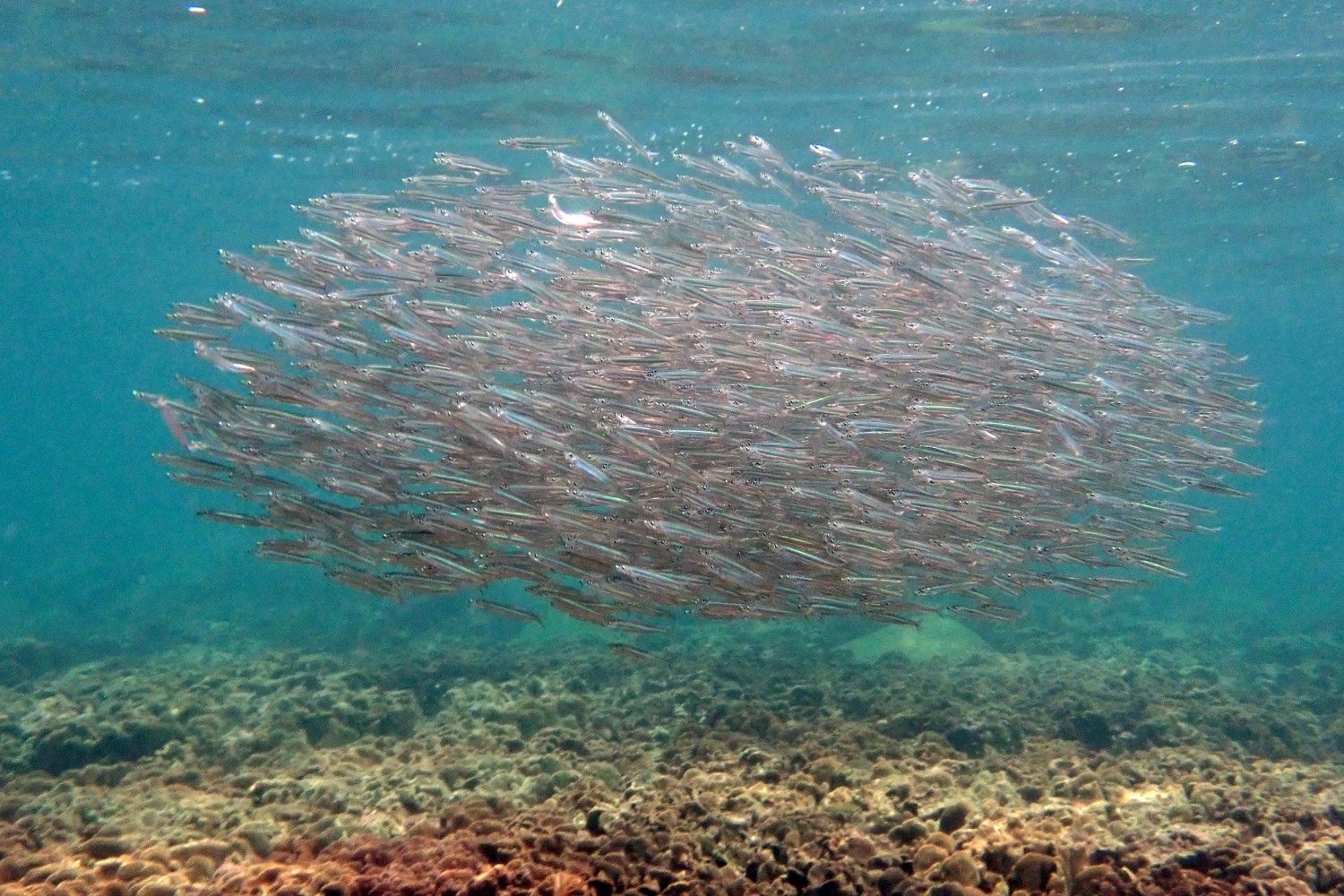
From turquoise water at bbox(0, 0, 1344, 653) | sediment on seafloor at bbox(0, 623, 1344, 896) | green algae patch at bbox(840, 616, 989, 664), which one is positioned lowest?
sediment on seafloor at bbox(0, 623, 1344, 896)

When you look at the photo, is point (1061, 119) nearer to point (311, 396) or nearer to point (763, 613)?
point (763, 613)

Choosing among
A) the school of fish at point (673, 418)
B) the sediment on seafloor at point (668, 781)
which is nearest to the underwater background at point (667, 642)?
the sediment on seafloor at point (668, 781)

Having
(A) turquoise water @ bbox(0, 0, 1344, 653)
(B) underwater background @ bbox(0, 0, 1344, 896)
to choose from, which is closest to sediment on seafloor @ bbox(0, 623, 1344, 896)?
(B) underwater background @ bbox(0, 0, 1344, 896)

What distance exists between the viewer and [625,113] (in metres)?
19.0

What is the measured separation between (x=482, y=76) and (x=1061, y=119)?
41.6 feet

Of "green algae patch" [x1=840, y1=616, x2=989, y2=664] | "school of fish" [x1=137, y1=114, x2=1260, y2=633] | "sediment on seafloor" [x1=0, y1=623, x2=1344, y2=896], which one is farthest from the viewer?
"green algae patch" [x1=840, y1=616, x2=989, y2=664]

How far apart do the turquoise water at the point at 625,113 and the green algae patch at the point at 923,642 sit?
6.50m

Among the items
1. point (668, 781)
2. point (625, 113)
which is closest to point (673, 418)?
point (668, 781)

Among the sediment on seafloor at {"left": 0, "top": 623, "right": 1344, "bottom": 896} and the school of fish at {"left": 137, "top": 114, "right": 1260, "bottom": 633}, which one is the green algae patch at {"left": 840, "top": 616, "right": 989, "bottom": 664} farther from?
the school of fish at {"left": 137, "top": 114, "right": 1260, "bottom": 633}

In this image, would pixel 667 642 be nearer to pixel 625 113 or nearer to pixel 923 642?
pixel 923 642

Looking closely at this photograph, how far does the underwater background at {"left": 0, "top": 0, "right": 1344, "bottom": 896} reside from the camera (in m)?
4.45

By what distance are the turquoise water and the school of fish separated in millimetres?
8328

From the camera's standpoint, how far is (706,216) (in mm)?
8805

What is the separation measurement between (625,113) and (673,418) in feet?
48.1
